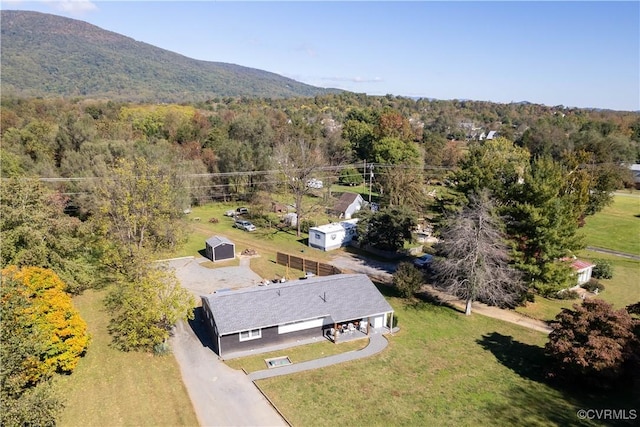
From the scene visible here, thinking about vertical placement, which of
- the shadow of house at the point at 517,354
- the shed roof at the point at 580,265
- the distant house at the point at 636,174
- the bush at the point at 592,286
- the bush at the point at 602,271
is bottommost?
the shadow of house at the point at 517,354

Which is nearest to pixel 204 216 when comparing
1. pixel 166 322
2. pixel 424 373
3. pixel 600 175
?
pixel 166 322

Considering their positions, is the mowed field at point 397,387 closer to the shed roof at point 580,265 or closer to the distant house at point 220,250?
the shed roof at point 580,265

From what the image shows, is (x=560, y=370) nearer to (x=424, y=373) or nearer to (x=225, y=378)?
(x=424, y=373)

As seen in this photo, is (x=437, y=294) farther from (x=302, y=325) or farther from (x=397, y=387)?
(x=397, y=387)

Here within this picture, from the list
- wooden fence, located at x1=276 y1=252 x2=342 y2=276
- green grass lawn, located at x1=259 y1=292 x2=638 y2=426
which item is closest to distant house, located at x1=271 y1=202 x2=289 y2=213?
wooden fence, located at x1=276 y1=252 x2=342 y2=276

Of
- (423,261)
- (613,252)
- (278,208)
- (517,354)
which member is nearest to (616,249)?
(613,252)

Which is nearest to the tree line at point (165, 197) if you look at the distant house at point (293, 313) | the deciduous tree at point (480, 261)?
the deciduous tree at point (480, 261)

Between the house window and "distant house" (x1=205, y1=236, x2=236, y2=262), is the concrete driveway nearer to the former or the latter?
the house window
